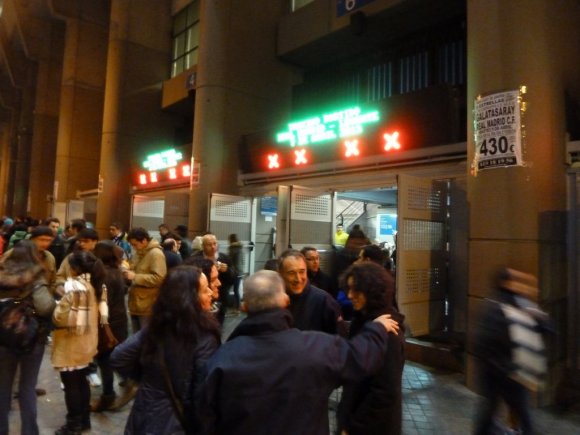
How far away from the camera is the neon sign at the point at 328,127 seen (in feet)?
23.8

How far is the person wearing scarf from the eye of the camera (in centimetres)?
335

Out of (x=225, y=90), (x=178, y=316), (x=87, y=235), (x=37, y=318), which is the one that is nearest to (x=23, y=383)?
(x=37, y=318)

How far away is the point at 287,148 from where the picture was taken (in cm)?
857

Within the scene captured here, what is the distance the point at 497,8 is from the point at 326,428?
4984mm

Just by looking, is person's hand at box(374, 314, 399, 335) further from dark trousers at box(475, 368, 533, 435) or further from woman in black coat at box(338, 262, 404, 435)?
dark trousers at box(475, 368, 533, 435)

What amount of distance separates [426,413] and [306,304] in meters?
2.03

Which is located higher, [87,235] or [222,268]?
[87,235]

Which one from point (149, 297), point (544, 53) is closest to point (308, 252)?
point (149, 297)

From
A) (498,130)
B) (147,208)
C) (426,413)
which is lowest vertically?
(426,413)

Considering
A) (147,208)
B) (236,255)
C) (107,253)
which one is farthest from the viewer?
(147,208)

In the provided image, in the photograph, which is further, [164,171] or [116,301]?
[164,171]

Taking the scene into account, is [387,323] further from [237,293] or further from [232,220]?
[232,220]

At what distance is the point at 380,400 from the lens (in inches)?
88.8

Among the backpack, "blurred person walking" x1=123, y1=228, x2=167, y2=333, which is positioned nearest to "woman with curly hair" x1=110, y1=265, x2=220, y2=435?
the backpack
